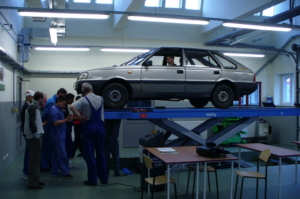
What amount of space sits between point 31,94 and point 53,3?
2.32 meters

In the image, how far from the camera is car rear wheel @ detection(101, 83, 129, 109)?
561 centimetres

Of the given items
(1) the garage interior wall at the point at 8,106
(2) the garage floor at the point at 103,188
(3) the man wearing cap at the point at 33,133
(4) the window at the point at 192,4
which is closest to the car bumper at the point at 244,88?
(2) the garage floor at the point at 103,188

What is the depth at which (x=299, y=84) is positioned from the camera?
10742 mm

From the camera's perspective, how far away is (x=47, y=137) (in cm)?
627

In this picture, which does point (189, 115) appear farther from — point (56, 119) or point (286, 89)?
point (286, 89)

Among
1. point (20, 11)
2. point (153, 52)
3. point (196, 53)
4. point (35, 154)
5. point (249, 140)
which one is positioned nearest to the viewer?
point (35, 154)

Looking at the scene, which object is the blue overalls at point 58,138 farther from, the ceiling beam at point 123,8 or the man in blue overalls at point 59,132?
the ceiling beam at point 123,8

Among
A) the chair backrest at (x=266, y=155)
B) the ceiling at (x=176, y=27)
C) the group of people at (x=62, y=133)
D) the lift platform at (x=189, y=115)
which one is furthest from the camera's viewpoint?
the ceiling at (x=176, y=27)

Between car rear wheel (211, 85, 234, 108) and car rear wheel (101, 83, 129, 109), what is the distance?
1.91m

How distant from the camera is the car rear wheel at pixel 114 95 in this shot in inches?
221

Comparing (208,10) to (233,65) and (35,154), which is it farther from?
(35,154)

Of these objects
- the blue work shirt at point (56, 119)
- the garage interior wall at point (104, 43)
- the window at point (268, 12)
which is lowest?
the blue work shirt at point (56, 119)

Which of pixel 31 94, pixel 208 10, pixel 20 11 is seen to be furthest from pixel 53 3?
pixel 208 10

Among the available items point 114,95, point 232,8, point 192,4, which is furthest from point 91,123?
point 192,4
